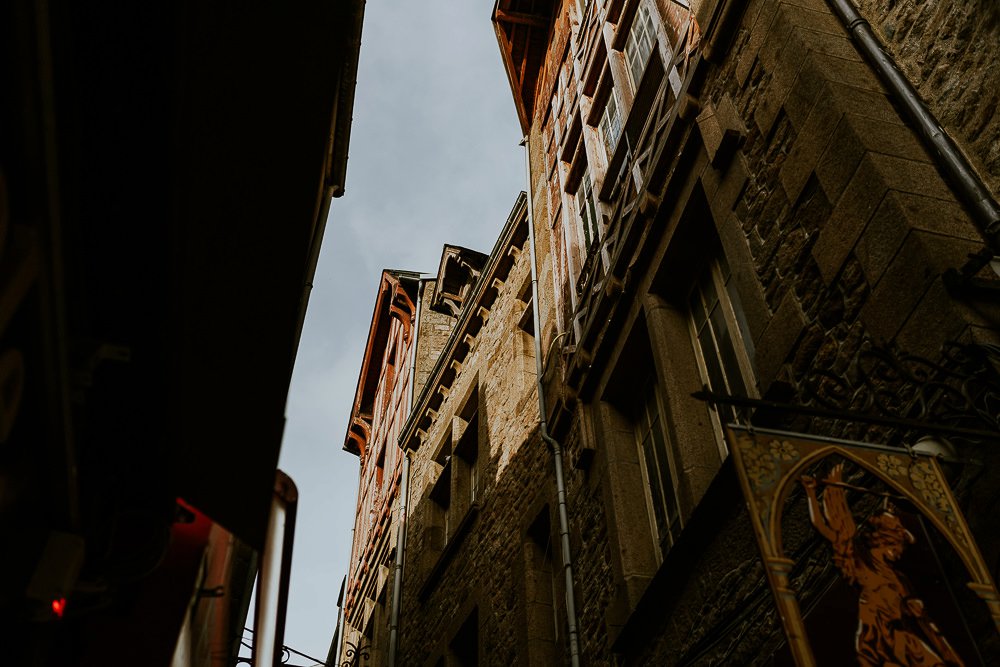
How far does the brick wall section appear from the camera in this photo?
3959mm

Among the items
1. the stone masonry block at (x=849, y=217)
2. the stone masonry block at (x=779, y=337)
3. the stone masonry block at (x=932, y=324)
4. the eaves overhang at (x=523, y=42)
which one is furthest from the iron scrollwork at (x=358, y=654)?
the stone masonry block at (x=932, y=324)

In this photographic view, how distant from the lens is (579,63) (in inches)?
448

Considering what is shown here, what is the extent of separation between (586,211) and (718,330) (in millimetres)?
4160

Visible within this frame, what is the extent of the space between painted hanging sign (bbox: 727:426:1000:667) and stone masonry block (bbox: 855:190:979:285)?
3.84 ft

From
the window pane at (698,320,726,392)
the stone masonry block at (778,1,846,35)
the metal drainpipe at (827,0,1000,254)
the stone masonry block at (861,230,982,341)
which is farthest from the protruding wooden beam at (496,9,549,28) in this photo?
the stone masonry block at (861,230,982,341)

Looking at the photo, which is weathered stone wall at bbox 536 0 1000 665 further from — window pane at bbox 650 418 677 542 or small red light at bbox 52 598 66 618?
small red light at bbox 52 598 66 618

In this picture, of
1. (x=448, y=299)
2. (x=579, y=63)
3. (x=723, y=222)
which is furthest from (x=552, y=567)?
(x=448, y=299)

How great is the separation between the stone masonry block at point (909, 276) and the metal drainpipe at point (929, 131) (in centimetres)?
16

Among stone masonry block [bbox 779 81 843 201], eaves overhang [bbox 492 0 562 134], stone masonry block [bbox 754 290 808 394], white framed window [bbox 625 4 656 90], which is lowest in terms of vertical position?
stone masonry block [bbox 754 290 808 394]

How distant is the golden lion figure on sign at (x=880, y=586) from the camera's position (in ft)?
8.31

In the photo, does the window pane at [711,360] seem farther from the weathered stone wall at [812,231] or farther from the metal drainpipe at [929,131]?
the metal drainpipe at [929,131]

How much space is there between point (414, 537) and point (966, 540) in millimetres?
11588

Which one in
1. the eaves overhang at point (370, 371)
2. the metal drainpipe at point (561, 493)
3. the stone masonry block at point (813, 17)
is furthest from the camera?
the eaves overhang at point (370, 371)

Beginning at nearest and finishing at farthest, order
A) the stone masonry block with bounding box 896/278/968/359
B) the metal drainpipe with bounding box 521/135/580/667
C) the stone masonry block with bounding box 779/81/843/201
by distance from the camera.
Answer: the stone masonry block with bounding box 896/278/968/359
the stone masonry block with bounding box 779/81/843/201
the metal drainpipe with bounding box 521/135/580/667
